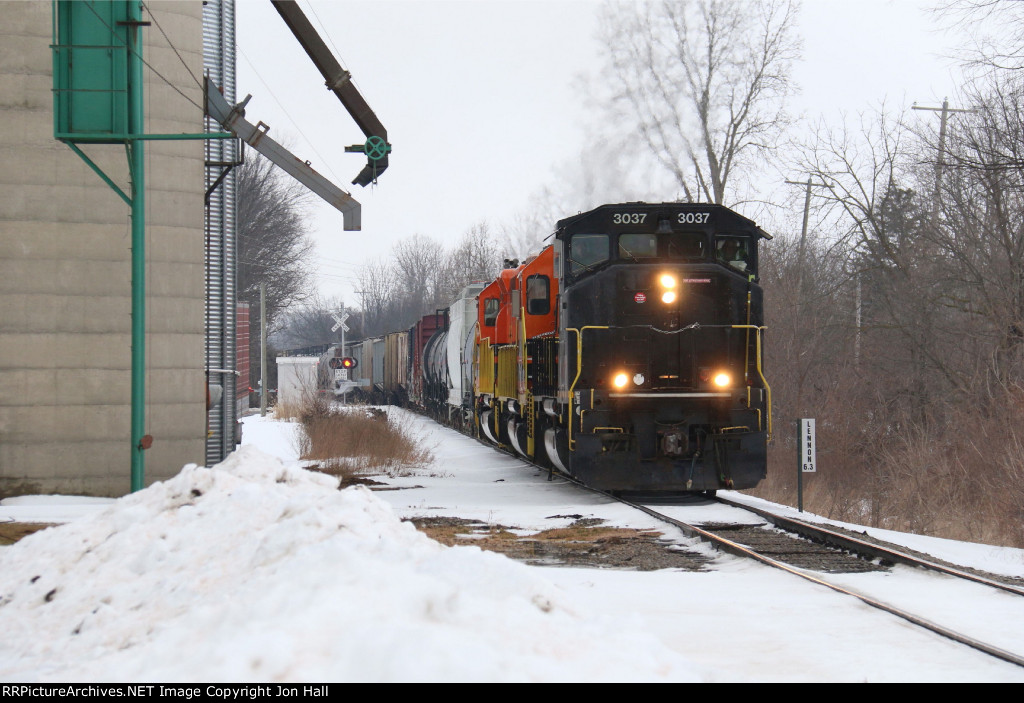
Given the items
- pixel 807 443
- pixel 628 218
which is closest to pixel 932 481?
pixel 807 443

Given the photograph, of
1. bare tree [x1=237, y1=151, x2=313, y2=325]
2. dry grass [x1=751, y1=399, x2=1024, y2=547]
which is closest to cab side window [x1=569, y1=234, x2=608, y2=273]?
dry grass [x1=751, y1=399, x2=1024, y2=547]

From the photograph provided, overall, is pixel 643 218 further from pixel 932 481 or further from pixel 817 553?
pixel 932 481

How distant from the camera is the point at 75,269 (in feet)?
42.7

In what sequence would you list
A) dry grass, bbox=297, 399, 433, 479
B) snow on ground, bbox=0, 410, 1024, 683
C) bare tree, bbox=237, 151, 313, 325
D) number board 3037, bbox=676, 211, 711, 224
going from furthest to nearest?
bare tree, bbox=237, 151, 313, 325
dry grass, bbox=297, 399, 433, 479
number board 3037, bbox=676, 211, 711, 224
snow on ground, bbox=0, 410, 1024, 683

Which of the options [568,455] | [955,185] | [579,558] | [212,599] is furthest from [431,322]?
[212,599]

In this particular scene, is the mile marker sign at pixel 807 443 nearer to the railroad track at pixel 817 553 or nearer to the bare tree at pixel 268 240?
the railroad track at pixel 817 553

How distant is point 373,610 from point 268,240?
181ft

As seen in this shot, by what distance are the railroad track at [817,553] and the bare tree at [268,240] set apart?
45.4 metres

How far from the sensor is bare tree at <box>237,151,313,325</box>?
54.7 meters

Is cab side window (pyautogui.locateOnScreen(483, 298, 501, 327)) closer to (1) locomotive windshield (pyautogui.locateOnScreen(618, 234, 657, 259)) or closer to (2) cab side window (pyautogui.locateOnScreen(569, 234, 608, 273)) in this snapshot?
(2) cab side window (pyautogui.locateOnScreen(569, 234, 608, 273))

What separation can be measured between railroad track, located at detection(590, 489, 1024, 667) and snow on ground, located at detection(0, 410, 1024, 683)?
12cm

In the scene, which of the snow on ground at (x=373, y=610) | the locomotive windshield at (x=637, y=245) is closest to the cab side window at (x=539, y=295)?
the locomotive windshield at (x=637, y=245)

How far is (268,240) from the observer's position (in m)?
57.5
